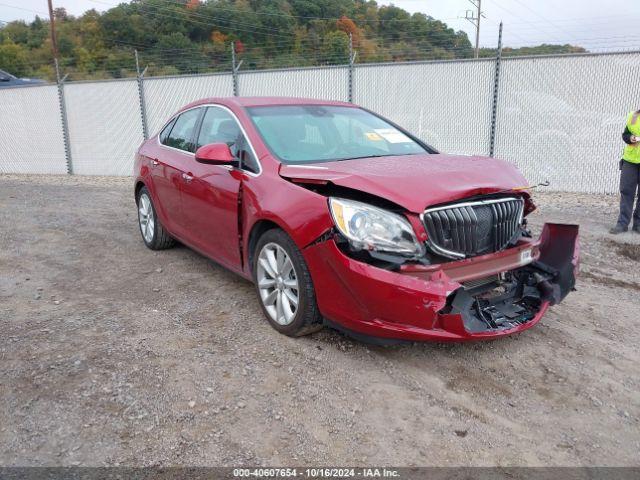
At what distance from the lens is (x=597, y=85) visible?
9477 mm

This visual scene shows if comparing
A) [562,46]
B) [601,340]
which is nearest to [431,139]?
[562,46]

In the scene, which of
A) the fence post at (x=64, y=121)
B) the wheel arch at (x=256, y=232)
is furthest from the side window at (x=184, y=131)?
the fence post at (x=64, y=121)

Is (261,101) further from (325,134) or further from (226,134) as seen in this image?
(325,134)

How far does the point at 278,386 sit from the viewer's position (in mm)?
3191

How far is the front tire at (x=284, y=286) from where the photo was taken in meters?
3.47

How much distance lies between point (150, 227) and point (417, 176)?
3639 mm

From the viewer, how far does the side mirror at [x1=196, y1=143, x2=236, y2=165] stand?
4.00 metres

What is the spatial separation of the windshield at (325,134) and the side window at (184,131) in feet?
3.06

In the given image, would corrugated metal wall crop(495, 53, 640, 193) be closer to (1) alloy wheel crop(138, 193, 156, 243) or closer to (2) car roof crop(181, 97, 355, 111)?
(2) car roof crop(181, 97, 355, 111)

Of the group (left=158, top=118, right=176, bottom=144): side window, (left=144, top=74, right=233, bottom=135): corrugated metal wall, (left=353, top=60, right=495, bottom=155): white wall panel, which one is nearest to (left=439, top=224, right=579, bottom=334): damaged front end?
(left=158, top=118, right=176, bottom=144): side window

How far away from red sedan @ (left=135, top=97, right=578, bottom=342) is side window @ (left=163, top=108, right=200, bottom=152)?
1.12ft

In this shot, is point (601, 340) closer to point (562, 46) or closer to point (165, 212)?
point (165, 212)

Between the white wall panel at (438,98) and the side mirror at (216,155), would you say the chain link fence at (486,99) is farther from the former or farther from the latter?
the side mirror at (216,155)

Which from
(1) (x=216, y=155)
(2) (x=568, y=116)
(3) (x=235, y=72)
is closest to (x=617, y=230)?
(2) (x=568, y=116)
